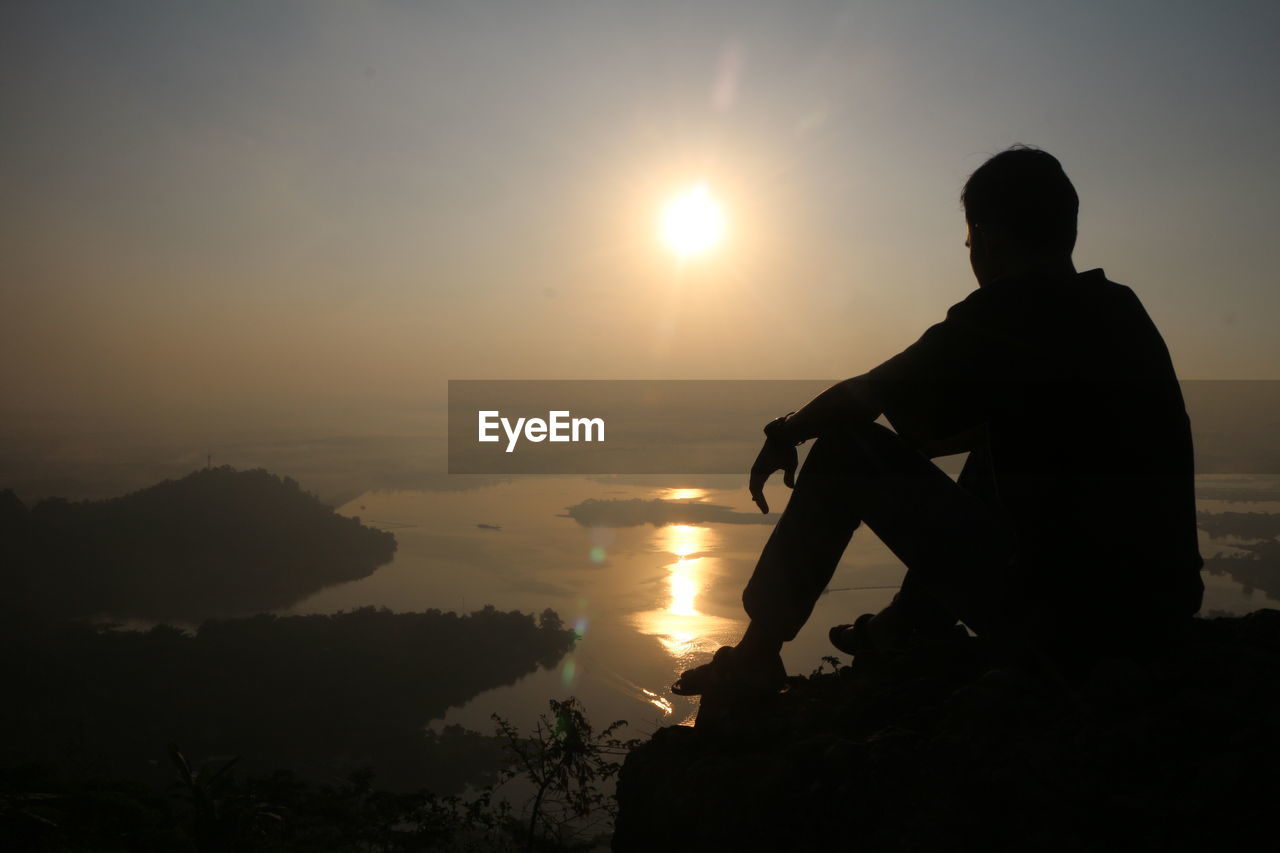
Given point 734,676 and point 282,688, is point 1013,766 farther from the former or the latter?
point 282,688

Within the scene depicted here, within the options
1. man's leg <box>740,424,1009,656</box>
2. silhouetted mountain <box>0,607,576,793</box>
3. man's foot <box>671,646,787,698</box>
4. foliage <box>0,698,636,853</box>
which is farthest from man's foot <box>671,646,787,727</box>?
silhouetted mountain <box>0,607,576,793</box>

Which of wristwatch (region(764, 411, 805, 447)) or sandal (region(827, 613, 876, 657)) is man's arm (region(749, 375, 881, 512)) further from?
sandal (region(827, 613, 876, 657))

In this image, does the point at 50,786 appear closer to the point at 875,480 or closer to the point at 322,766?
the point at 875,480

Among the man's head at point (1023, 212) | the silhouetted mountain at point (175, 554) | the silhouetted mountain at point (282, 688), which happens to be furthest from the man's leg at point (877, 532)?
the silhouetted mountain at point (175, 554)

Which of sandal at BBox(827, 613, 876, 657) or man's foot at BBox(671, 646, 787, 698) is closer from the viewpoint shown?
man's foot at BBox(671, 646, 787, 698)

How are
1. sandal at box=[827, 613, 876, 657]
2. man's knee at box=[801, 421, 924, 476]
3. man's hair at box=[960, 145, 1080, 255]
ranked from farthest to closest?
sandal at box=[827, 613, 876, 657]
man's knee at box=[801, 421, 924, 476]
man's hair at box=[960, 145, 1080, 255]

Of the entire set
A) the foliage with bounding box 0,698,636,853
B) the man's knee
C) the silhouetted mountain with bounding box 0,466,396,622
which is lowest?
the silhouetted mountain with bounding box 0,466,396,622

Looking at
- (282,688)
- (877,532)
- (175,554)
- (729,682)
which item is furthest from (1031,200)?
(175,554)
